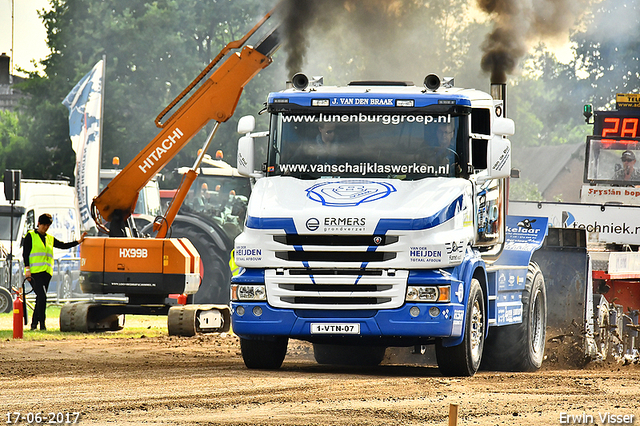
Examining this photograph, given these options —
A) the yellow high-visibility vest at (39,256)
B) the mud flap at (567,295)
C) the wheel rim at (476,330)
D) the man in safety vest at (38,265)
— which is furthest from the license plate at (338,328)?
the yellow high-visibility vest at (39,256)

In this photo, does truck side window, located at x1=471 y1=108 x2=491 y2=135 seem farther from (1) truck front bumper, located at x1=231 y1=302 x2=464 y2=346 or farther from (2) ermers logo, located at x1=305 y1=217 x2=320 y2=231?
(2) ermers logo, located at x1=305 y1=217 x2=320 y2=231

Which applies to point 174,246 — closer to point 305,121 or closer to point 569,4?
point 305,121

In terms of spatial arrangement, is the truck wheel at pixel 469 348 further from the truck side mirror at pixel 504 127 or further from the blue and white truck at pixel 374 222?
the truck side mirror at pixel 504 127

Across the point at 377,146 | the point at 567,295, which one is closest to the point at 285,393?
the point at 377,146

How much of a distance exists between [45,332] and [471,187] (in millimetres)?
9185

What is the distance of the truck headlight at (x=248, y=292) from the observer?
11758 millimetres

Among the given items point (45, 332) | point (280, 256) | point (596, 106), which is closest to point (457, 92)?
point (280, 256)

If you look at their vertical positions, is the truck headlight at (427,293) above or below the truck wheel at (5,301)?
above

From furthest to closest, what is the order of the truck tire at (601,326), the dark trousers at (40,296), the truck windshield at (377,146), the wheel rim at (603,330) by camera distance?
the dark trousers at (40,296) < the wheel rim at (603,330) < the truck tire at (601,326) < the truck windshield at (377,146)

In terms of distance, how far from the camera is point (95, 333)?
18844 millimetres

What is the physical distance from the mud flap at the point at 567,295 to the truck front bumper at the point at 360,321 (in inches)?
196

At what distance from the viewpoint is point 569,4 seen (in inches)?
835

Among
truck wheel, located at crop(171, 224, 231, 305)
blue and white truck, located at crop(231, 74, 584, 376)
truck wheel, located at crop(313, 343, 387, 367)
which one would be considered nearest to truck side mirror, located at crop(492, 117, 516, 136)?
blue and white truck, located at crop(231, 74, 584, 376)

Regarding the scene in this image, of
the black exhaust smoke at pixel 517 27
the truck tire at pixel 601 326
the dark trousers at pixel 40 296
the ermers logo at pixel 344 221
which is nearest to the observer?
the ermers logo at pixel 344 221
